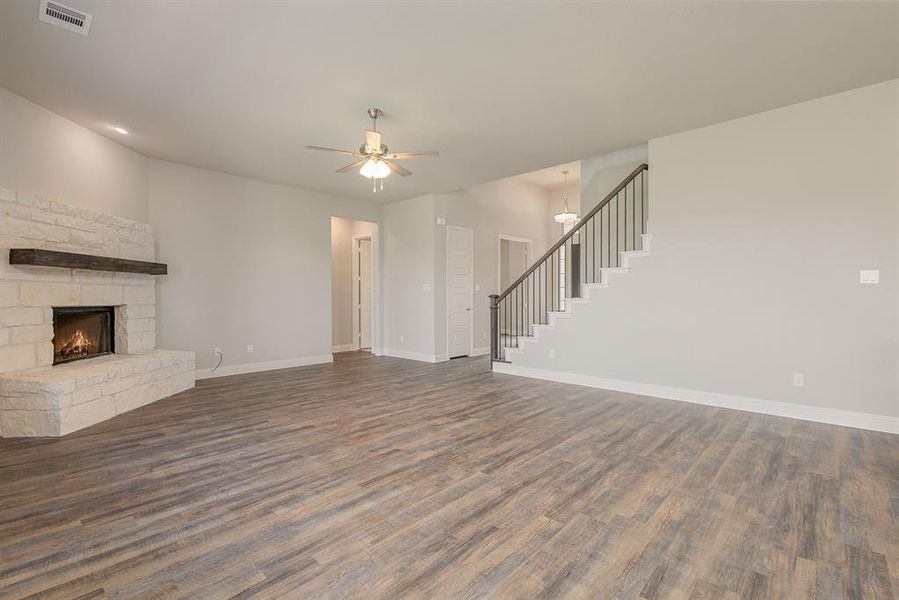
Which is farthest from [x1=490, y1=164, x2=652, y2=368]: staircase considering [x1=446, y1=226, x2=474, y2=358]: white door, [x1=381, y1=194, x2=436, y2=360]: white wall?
[x1=381, y1=194, x2=436, y2=360]: white wall

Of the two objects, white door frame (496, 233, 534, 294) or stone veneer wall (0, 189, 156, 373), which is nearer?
stone veneer wall (0, 189, 156, 373)

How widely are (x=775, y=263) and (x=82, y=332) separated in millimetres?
7415

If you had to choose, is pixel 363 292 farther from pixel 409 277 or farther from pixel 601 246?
pixel 601 246

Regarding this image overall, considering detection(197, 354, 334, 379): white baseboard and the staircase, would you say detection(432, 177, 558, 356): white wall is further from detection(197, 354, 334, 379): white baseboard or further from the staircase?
detection(197, 354, 334, 379): white baseboard

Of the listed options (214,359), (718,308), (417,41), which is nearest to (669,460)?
(718,308)

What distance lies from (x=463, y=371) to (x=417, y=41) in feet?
15.4

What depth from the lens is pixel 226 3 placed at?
8.55 ft

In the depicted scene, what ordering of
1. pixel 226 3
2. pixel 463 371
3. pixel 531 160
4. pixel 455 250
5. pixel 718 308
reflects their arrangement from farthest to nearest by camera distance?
1. pixel 455 250
2. pixel 463 371
3. pixel 531 160
4. pixel 718 308
5. pixel 226 3

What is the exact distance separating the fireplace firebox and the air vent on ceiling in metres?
2.75

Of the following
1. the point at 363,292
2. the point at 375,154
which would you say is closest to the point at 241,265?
the point at 363,292

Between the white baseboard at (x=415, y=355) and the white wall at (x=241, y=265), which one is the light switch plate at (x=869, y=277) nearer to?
the white baseboard at (x=415, y=355)

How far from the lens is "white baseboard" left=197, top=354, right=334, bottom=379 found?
6.09m

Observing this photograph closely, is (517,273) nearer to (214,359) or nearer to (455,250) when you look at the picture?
(455,250)

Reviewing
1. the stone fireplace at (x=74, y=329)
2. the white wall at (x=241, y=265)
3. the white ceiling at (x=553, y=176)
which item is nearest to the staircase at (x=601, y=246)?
the white ceiling at (x=553, y=176)
